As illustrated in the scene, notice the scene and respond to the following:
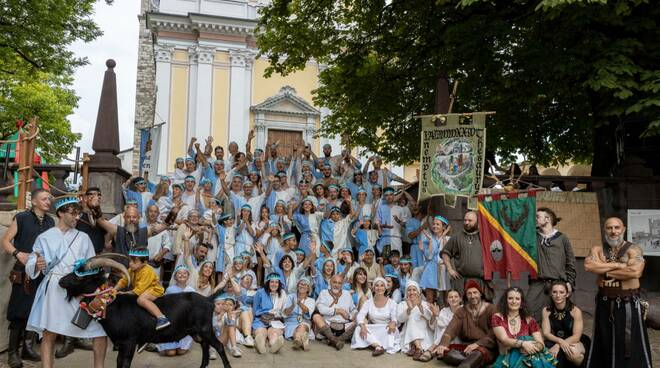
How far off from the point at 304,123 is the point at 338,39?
1243 cm

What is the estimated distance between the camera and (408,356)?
24.8 ft

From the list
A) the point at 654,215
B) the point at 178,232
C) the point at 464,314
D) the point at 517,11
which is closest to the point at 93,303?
the point at 178,232

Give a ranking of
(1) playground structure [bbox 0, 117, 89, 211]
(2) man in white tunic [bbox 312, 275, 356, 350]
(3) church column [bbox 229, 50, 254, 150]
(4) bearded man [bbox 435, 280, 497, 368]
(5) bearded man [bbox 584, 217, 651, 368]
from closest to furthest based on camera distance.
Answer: (5) bearded man [bbox 584, 217, 651, 368]
(4) bearded man [bbox 435, 280, 497, 368]
(1) playground structure [bbox 0, 117, 89, 211]
(2) man in white tunic [bbox 312, 275, 356, 350]
(3) church column [bbox 229, 50, 254, 150]

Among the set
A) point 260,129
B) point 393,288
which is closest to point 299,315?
point 393,288

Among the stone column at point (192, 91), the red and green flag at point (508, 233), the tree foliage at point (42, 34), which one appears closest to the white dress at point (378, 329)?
the red and green flag at point (508, 233)

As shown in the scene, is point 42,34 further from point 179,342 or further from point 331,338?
point 331,338

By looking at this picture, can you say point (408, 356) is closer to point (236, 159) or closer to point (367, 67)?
point (236, 159)

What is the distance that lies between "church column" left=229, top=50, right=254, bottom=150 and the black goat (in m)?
19.4

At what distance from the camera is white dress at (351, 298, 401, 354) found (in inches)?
303

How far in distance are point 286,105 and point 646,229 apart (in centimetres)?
1887

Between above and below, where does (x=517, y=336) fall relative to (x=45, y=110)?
below

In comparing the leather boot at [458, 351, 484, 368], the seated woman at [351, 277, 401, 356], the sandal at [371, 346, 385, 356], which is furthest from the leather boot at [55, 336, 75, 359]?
the leather boot at [458, 351, 484, 368]

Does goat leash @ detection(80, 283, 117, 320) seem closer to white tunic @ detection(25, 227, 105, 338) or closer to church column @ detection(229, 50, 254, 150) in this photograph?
white tunic @ detection(25, 227, 105, 338)

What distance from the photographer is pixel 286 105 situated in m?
26.2
